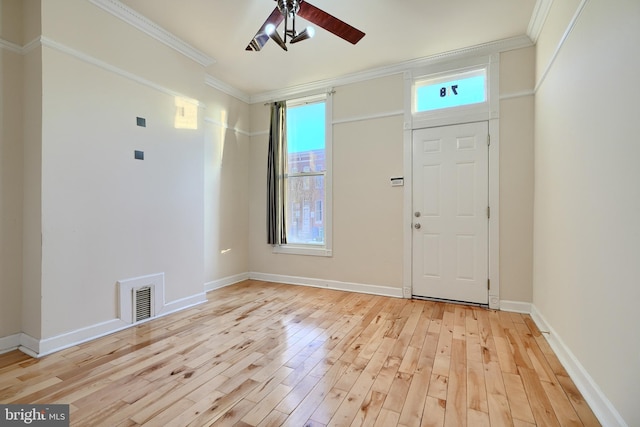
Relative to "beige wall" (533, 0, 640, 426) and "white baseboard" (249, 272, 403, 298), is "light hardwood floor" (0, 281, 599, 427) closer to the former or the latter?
"beige wall" (533, 0, 640, 426)

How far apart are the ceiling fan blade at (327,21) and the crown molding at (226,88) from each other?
2356 mm

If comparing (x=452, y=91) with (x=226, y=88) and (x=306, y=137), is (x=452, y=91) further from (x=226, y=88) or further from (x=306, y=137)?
(x=226, y=88)

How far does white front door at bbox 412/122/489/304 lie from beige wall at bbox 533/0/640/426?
86 cm

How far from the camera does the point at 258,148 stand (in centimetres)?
475

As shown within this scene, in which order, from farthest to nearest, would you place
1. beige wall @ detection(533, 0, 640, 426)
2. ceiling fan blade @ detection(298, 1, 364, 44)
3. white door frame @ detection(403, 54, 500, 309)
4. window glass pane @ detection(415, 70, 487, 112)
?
window glass pane @ detection(415, 70, 487, 112), white door frame @ detection(403, 54, 500, 309), ceiling fan blade @ detection(298, 1, 364, 44), beige wall @ detection(533, 0, 640, 426)

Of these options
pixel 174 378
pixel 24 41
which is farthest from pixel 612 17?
pixel 24 41

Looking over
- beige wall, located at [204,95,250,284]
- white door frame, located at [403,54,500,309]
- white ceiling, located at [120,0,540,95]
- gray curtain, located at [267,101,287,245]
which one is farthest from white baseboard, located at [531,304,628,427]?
beige wall, located at [204,95,250,284]

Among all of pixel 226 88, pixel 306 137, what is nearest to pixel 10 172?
pixel 226 88

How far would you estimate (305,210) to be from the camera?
4477mm

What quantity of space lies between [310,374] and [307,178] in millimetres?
2967

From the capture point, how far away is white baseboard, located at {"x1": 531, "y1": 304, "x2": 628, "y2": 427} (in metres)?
1.46

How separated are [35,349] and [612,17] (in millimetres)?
4368

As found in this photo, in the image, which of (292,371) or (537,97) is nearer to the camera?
(292,371)

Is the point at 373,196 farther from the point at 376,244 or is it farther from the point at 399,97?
the point at 399,97
